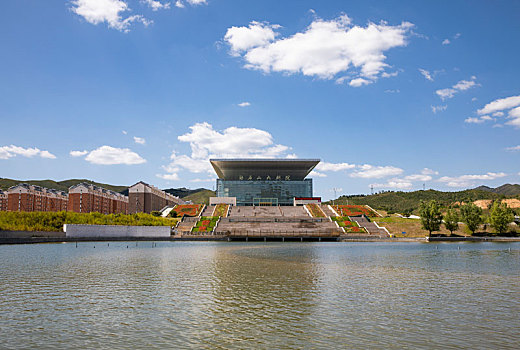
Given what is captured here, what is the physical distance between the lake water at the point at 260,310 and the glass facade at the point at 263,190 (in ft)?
378

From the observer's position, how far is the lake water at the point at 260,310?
12.6 m

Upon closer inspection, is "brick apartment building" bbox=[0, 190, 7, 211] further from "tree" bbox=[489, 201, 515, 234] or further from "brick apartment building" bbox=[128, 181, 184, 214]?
"tree" bbox=[489, 201, 515, 234]

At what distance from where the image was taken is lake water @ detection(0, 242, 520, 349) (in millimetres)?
12633

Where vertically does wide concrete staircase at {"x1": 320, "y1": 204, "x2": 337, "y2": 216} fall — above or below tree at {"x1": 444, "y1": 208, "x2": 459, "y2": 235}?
above

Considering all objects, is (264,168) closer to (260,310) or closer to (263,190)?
(263,190)

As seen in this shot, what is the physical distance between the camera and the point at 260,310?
16.7m

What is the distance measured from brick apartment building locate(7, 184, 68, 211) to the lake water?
408 feet

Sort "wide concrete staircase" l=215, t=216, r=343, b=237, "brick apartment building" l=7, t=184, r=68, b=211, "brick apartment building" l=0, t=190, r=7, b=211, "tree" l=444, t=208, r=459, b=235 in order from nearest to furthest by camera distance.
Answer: "wide concrete staircase" l=215, t=216, r=343, b=237
"tree" l=444, t=208, r=459, b=235
"brick apartment building" l=7, t=184, r=68, b=211
"brick apartment building" l=0, t=190, r=7, b=211

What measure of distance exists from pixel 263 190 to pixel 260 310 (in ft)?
421

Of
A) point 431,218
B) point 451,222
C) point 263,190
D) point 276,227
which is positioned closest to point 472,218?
point 451,222

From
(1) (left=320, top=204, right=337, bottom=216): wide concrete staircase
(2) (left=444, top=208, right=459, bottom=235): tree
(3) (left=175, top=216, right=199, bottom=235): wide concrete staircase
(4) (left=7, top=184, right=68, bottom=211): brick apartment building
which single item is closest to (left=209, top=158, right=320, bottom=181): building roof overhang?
(1) (left=320, top=204, right=337, bottom=216): wide concrete staircase

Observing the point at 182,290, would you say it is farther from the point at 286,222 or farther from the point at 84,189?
the point at 84,189

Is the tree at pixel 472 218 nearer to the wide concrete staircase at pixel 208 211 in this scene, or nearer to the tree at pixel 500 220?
the tree at pixel 500 220

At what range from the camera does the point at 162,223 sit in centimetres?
9969
